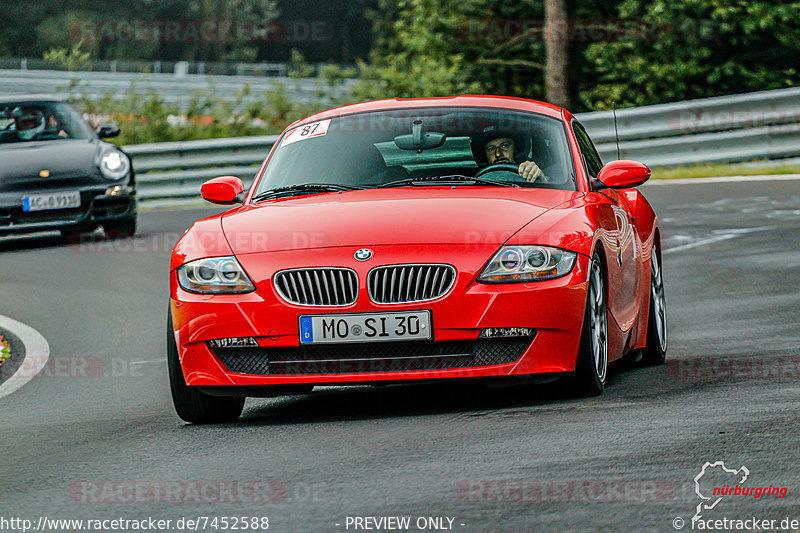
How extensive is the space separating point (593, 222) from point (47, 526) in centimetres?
291

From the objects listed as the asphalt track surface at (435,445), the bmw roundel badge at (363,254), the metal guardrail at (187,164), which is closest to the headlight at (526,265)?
the bmw roundel badge at (363,254)

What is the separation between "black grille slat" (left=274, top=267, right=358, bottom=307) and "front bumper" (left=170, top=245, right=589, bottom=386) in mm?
29

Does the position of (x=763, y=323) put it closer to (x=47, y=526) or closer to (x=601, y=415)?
(x=601, y=415)

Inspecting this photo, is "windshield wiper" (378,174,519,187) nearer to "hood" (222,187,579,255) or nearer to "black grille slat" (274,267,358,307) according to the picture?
"hood" (222,187,579,255)

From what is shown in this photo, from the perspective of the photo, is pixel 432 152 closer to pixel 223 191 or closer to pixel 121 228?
pixel 223 191

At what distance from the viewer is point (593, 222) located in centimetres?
668

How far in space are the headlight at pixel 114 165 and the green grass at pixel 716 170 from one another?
761 cm

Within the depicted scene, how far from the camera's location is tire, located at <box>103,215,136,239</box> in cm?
1658

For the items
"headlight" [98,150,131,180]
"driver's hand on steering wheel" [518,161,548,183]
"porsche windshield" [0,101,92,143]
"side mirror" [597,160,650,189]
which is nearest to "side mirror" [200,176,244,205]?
"driver's hand on steering wheel" [518,161,548,183]

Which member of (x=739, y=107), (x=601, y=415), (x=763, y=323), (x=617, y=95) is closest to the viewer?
(x=601, y=415)

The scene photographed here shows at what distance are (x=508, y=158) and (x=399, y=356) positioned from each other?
1653 millimetres

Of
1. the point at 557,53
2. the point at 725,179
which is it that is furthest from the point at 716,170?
the point at 557,53

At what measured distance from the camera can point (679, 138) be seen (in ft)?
68.3

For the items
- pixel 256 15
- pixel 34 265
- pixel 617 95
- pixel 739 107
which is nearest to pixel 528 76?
pixel 617 95
